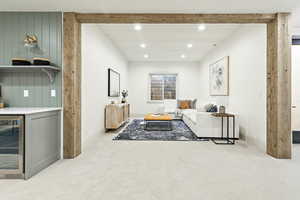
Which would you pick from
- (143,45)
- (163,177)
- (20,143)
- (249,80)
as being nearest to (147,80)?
(143,45)

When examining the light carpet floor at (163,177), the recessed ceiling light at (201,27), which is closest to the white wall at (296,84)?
the light carpet floor at (163,177)

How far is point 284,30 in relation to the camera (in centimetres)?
301

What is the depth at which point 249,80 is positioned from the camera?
3986mm

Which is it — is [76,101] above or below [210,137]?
above

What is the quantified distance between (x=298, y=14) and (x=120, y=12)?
3285mm

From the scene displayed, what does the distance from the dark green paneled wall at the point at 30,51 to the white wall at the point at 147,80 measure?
19.5ft

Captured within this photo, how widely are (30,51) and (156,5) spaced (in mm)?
2342

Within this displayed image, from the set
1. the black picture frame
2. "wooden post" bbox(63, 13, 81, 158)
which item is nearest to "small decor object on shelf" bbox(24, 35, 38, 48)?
"wooden post" bbox(63, 13, 81, 158)

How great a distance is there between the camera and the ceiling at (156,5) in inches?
106

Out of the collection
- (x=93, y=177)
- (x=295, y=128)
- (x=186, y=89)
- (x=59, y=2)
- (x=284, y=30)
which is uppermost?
(x=59, y=2)

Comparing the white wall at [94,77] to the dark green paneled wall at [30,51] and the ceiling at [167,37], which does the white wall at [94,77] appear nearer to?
the ceiling at [167,37]

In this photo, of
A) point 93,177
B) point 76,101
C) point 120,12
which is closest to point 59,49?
point 76,101

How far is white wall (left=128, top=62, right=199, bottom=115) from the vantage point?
891cm

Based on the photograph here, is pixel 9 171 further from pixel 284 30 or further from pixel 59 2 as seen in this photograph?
pixel 284 30
